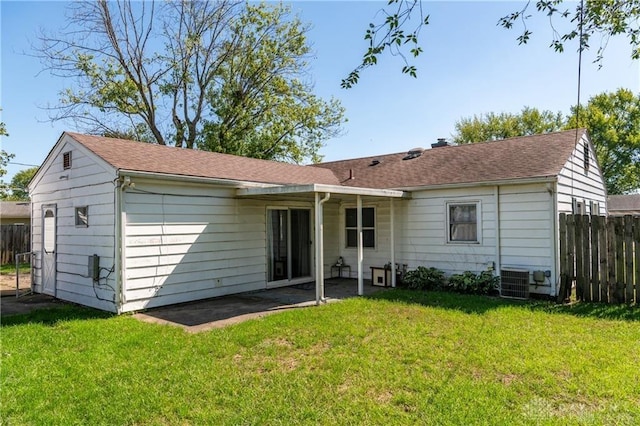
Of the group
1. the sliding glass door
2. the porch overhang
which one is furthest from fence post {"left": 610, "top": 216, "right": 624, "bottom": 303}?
the sliding glass door

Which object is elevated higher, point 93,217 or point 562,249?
point 93,217

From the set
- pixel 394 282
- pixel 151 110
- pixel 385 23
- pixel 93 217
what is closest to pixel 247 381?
pixel 385 23

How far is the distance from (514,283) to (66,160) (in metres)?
10.1

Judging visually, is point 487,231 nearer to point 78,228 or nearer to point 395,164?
point 395,164

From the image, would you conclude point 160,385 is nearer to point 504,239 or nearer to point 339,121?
point 504,239

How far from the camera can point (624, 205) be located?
1198 inches

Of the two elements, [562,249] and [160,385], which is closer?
[160,385]

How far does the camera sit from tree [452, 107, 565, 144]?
35.9 meters

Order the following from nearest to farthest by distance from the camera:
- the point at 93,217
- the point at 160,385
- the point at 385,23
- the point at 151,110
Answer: the point at 385,23 → the point at 160,385 → the point at 93,217 → the point at 151,110

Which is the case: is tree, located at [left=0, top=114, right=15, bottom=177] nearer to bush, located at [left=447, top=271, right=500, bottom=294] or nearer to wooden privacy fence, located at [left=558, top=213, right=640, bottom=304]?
bush, located at [left=447, top=271, right=500, bottom=294]

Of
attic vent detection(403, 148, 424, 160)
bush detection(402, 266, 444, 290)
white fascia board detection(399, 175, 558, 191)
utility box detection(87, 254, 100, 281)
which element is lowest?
bush detection(402, 266, 444, 290)

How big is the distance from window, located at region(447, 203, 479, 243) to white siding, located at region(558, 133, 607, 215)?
181 centimetres

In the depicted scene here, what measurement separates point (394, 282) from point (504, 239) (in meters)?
2.86

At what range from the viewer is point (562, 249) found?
26.2ft
